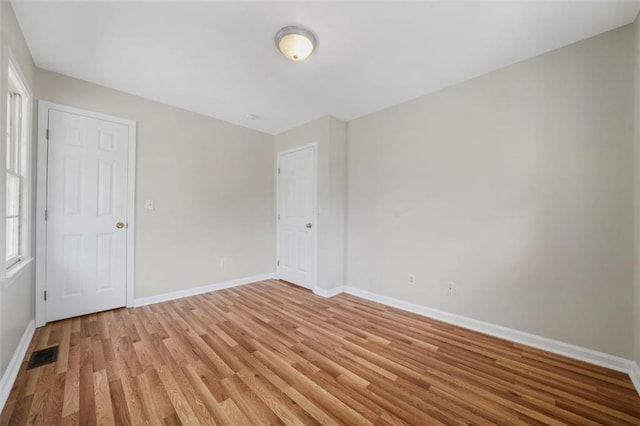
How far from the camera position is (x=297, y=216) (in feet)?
12.6

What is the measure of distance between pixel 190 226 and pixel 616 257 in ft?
13.8

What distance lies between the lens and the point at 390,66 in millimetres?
2287

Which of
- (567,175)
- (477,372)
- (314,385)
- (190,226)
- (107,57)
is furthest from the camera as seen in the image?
(190,226)

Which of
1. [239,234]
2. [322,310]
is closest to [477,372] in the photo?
[322,310]

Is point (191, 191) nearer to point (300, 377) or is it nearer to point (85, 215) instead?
point (85, 215)

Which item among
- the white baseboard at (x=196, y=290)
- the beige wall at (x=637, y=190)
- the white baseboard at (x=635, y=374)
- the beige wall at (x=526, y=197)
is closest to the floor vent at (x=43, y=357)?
the white baseboard at (x=196, y=290)

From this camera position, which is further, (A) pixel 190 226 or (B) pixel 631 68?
(A) pixel 190 226

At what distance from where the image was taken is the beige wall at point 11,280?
1.52 m

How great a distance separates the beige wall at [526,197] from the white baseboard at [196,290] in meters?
2.03

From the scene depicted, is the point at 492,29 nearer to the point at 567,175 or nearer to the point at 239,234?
the point at 567,175

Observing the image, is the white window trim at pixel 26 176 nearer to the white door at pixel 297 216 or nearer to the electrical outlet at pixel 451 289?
the white door at pixel 297 216

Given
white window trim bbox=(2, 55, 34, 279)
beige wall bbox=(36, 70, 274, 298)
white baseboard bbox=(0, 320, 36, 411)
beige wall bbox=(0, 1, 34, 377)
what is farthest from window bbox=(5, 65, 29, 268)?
white baseboard bbox=(0, 320, 36, 411)

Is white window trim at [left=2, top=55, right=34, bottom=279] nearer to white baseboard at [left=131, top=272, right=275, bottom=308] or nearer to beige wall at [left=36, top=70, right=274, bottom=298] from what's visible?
beige wall at [left=36, top=70, right=274, bottom=298]

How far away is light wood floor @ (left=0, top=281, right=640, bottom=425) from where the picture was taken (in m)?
1.39
